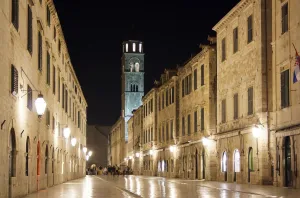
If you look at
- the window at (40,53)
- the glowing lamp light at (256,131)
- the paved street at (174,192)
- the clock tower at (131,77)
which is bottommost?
the paved street at (174,192)

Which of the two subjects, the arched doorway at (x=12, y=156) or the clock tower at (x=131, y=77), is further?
the clock tower at (x=131, y=77)

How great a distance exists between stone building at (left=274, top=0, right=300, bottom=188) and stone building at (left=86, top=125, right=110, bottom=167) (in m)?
106

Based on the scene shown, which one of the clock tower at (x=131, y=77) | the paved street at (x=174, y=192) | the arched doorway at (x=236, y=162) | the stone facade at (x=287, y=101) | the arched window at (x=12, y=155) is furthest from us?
the clock tower at (x=131, y=77)

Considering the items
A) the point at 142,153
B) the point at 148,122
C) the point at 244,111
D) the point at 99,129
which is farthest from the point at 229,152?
the point at 99,129

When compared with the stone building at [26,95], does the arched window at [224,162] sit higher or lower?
lower

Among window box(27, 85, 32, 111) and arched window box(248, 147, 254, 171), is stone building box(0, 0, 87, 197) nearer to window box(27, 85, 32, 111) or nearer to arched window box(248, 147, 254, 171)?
window box(27, 85, 32, 111)

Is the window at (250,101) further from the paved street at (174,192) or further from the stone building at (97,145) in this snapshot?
the stone building at (97,145)

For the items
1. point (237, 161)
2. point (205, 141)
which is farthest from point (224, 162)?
point (205, 141)

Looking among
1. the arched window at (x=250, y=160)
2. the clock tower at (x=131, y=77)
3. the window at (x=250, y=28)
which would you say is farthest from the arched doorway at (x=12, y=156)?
the clock tower at (x=131, y=77)

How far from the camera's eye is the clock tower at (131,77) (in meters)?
119

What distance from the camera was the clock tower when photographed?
11868 cm

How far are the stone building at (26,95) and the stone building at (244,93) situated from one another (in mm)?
11765

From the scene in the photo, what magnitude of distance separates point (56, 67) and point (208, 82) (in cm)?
1336

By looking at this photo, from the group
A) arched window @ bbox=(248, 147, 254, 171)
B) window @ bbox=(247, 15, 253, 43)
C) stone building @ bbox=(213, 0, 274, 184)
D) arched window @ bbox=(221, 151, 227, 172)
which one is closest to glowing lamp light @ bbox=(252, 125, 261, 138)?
stone building @ bbox=(213, 0, 274, 184)
